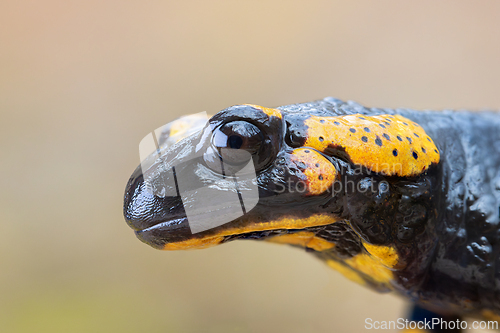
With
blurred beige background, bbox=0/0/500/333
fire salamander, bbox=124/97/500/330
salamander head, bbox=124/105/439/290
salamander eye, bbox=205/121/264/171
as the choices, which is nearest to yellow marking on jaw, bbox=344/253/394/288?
fire salamander, bbox=124/97/500/330

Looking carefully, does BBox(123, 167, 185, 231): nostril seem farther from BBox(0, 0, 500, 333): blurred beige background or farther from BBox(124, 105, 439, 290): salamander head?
BBox(0, 0, 500, 333): blurred beige background

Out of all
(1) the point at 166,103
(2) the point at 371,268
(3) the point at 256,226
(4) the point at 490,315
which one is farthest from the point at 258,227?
(1) the point at 166,103

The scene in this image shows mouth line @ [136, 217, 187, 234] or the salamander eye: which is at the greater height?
the salamander eye

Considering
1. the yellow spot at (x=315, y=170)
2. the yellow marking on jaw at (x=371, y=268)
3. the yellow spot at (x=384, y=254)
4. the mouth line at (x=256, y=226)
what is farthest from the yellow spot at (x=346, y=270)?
the yellow spot at (x=315, y=170)

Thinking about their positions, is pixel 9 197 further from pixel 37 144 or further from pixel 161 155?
pixel 161 155

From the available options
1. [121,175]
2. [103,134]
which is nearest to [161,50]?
[103,134]

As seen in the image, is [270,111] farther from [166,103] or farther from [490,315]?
[166,103]
